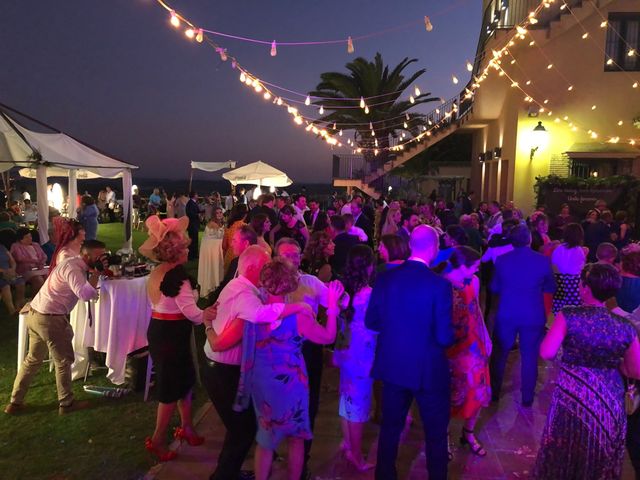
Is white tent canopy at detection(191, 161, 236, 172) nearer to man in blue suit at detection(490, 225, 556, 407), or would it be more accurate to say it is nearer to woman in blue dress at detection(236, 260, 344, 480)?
man in blue suit at detection(490, 225, 556, 407)

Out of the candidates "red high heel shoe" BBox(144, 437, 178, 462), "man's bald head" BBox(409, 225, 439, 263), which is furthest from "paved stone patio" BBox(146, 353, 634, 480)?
"man's bald head" BBox(409, 225, 439, 263)

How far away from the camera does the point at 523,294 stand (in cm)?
434

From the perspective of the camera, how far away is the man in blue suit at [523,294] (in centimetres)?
434

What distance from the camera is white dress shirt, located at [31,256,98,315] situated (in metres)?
4.24

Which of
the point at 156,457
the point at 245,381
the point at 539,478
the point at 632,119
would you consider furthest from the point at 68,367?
the point at 632,119

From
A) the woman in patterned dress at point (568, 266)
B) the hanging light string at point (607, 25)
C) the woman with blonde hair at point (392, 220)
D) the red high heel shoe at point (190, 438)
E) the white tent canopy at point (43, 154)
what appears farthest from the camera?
the hanging light string at point (607, 25)

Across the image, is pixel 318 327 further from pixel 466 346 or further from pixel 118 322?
pixel 118 322

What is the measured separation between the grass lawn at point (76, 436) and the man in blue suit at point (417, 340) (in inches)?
77.4

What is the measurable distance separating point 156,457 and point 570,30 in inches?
621

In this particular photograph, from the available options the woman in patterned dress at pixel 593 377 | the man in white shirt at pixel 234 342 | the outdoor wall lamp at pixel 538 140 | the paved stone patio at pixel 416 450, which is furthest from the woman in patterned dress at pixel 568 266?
the outdoor wall lamp at pixel 538 140

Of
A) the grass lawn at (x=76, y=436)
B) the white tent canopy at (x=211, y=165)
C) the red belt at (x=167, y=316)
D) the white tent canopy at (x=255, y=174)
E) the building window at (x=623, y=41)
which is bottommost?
the grass lawn at (x=76, y=436)

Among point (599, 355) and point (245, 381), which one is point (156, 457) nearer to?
point (245, 381)

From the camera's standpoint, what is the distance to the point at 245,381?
2902 mm

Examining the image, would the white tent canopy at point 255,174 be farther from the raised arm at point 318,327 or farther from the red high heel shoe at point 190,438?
the raised arm at point 318,327
